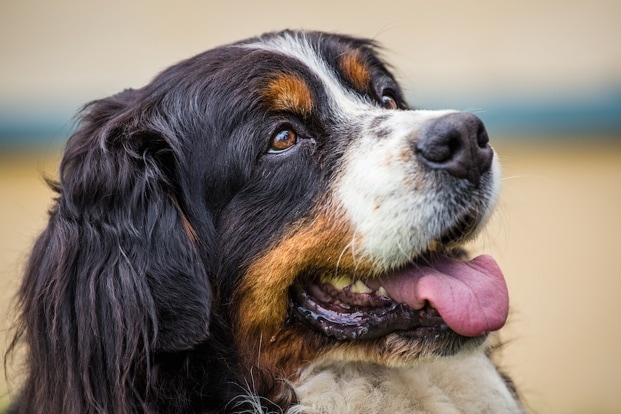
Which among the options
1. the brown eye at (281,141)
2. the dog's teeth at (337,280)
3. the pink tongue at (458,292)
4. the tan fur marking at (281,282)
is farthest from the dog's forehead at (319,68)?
the pink tongue at (458,292)

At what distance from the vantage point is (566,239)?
8125mm

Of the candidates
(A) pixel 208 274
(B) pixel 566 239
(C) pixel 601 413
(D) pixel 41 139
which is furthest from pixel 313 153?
(D) pixel 41 139

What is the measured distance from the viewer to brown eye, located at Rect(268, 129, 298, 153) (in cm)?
373

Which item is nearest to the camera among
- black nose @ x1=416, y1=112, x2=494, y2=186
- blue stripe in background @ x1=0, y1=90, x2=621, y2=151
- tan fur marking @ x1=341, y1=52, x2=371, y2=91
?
black nose @ x1=416, y1=112, x2=494, y2=186

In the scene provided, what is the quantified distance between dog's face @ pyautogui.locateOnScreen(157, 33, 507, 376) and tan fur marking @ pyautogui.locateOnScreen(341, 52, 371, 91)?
0.98 feet

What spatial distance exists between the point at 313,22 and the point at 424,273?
205 inches

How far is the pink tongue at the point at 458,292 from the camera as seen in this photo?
3400 millimetres

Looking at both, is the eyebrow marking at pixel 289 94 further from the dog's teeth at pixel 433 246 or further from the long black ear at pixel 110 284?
the dog's teeth at pixel 433 246

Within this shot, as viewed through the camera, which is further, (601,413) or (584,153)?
(584,153)

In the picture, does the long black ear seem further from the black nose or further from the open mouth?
the black nose

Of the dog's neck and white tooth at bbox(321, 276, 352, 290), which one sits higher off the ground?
white tooth at bbox(321, 276, 352, 290)

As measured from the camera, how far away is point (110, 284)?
11.4ft

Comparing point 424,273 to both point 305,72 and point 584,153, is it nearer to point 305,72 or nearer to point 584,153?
point 305,72

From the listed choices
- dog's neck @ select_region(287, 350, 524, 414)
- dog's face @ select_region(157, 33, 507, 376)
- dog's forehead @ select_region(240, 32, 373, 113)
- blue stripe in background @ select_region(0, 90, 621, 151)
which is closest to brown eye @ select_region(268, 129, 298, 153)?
dog's face @ select_region(157, 33, 507, 376)
